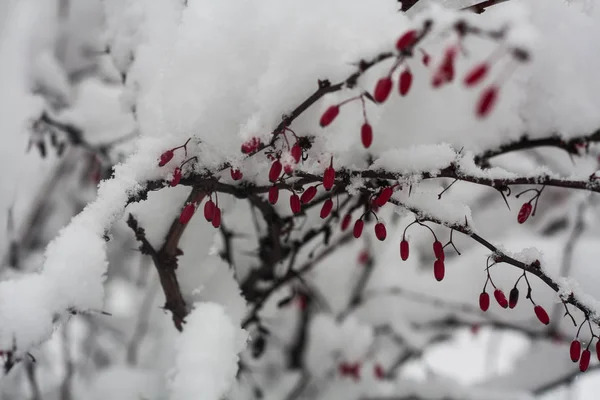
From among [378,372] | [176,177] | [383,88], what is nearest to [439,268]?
[383,88]

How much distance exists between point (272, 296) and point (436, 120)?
720mm

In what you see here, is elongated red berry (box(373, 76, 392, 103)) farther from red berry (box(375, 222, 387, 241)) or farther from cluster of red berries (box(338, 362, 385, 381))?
cluster of red berries (box(338, 362, 385, 381))

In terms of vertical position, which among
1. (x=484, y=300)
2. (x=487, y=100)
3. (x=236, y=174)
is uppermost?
(x=236, y=174)

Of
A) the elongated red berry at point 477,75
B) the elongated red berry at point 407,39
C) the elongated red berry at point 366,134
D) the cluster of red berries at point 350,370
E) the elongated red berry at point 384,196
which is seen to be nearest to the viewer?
the elongated red berry at point 477,75

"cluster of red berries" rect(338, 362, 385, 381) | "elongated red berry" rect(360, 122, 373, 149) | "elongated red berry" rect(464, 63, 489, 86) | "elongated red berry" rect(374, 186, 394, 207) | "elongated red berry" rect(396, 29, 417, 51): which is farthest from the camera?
"cluster of red berries" rect(338, 362, 385, 381)

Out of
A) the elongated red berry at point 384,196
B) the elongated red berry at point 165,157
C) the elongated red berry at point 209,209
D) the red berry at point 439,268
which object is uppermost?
the elongated red berry at point 165,157

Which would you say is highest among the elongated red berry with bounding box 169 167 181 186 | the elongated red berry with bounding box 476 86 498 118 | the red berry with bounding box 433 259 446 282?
the elongated red berry with bounding box 169 167 181 186

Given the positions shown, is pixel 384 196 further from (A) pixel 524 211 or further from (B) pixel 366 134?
(A) pixel 524 211

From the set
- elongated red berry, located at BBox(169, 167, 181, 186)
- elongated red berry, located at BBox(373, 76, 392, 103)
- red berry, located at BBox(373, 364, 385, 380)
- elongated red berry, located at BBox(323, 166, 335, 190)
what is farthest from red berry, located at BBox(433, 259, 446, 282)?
red berry, located at BBox(373, 364, 385, 380)

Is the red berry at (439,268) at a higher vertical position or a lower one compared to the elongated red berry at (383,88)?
lower

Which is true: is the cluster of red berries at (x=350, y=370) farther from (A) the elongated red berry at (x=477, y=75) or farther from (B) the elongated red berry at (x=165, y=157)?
(A) the elongated red berry at (x=477, y=75)

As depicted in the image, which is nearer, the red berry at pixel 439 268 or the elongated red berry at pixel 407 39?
the elongated red berry at pixel 407 39

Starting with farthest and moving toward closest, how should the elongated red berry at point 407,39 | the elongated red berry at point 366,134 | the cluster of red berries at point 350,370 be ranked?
the cluster of red berries at point 350,370 → the elongated red berry at point 366,134 → the elongated red berry at point 407,39

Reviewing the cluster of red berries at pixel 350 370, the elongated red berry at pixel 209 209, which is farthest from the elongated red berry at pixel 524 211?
the cluster of red berries at pixel 350 370
